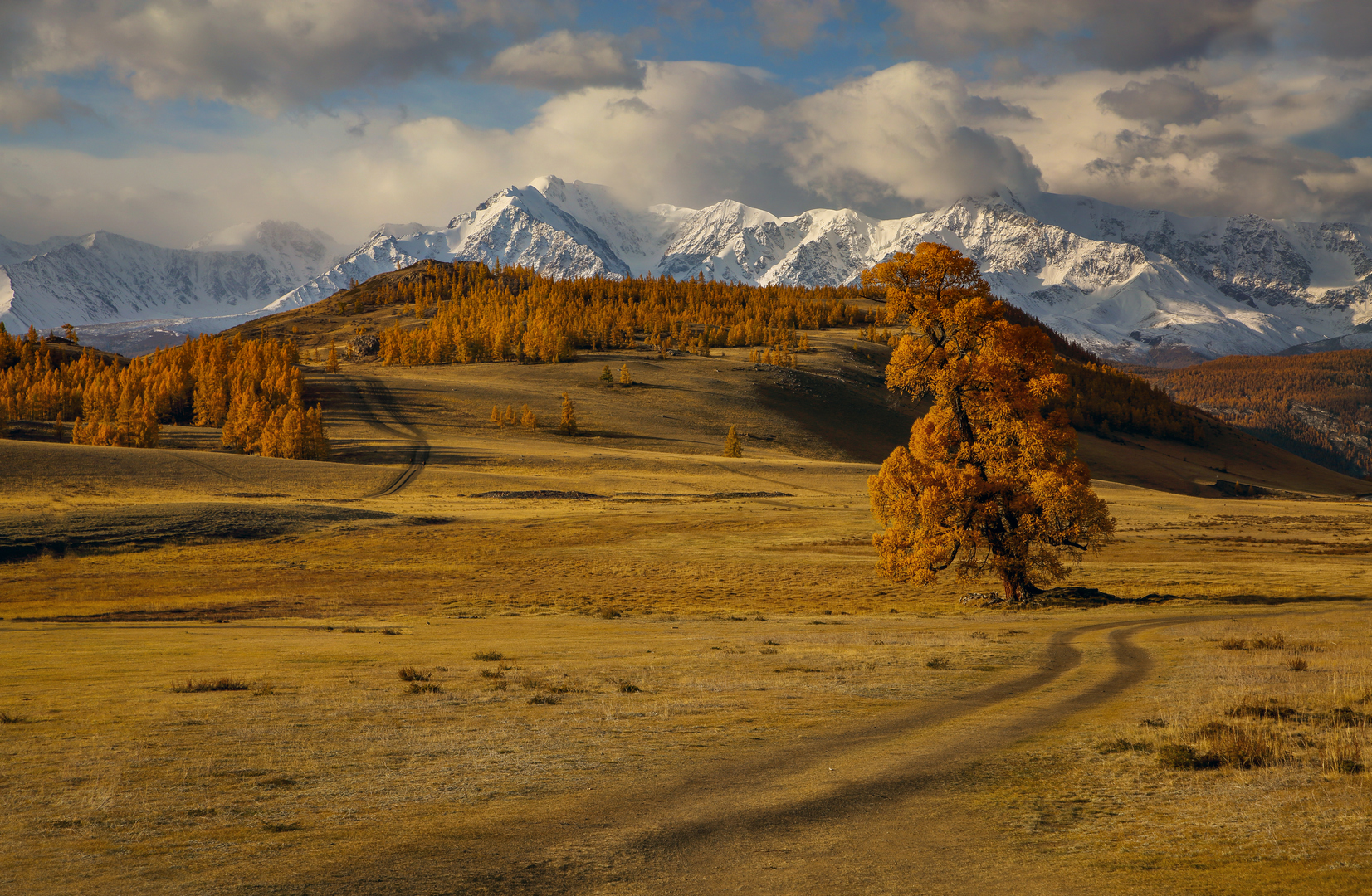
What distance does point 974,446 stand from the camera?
43.1 metres

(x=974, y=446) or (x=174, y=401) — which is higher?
(x=174, y=401)

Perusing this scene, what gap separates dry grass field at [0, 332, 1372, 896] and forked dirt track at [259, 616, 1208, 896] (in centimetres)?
6

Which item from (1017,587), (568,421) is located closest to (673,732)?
(1017,587)

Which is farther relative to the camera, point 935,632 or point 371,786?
point 935,632

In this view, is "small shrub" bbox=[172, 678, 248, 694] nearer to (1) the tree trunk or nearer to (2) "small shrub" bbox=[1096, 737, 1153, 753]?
(2) "small shrub" bbox=[1096, 737, 1153, 753]

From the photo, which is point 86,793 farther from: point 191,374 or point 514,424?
point 191,374

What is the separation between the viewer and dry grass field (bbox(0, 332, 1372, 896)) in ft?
36.7

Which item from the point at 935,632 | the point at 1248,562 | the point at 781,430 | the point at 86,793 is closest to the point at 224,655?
the point at 86,793

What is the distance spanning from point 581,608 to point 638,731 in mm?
28548

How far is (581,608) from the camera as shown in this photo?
4625 centimetres

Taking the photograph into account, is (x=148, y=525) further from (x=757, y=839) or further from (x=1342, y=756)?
(x=1342, y=756)

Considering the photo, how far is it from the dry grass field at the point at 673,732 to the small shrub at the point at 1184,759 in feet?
0.15

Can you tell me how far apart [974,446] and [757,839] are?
34.0m

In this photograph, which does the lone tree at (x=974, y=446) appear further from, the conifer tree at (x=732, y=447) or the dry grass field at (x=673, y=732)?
the conifer tree at (x=732, y=447)
